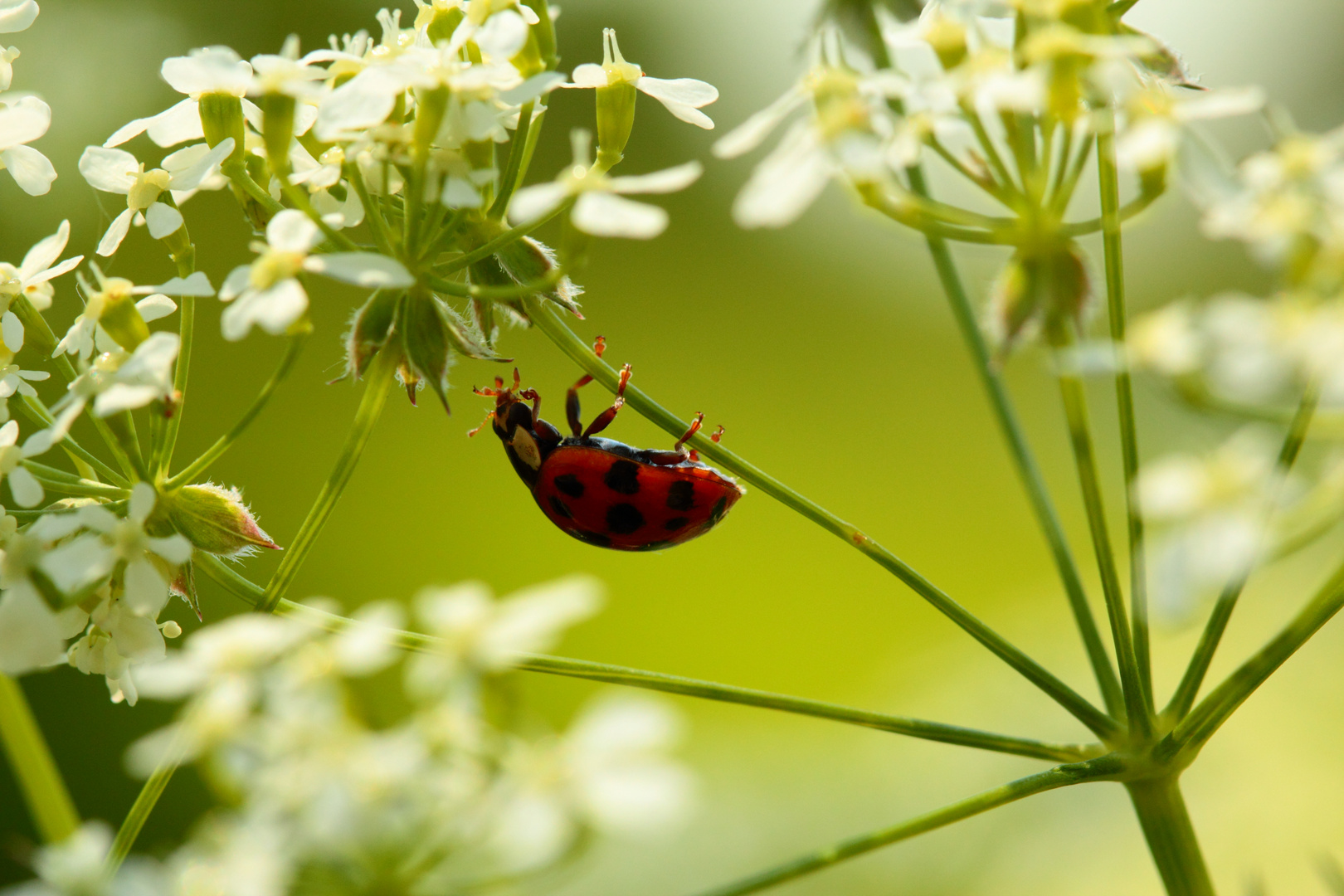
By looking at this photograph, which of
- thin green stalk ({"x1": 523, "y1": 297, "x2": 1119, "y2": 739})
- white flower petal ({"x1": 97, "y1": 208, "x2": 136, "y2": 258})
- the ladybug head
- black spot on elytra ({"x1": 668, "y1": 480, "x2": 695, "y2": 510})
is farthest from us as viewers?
the ladybug head

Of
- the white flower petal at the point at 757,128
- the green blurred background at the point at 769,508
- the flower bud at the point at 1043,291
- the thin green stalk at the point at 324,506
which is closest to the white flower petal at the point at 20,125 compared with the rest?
the thin green stalk at the point at 324,506

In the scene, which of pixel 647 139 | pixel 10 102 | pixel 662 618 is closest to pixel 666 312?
pixel 647 139

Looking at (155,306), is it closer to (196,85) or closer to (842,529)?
(196,85)

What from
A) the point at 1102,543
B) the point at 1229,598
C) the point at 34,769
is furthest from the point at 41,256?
the point at 1229,598

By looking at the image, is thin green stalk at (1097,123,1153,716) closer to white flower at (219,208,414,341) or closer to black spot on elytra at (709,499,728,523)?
white flower at (219,208,414,341)

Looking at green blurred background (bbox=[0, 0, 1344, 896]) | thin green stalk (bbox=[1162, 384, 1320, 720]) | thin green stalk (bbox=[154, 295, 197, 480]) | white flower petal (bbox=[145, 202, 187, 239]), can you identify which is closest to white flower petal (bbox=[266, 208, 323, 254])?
thin green stalk (bbox=[154, 295, 197, 480])

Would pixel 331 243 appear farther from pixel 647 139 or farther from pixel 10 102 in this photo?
pixel 647 139
